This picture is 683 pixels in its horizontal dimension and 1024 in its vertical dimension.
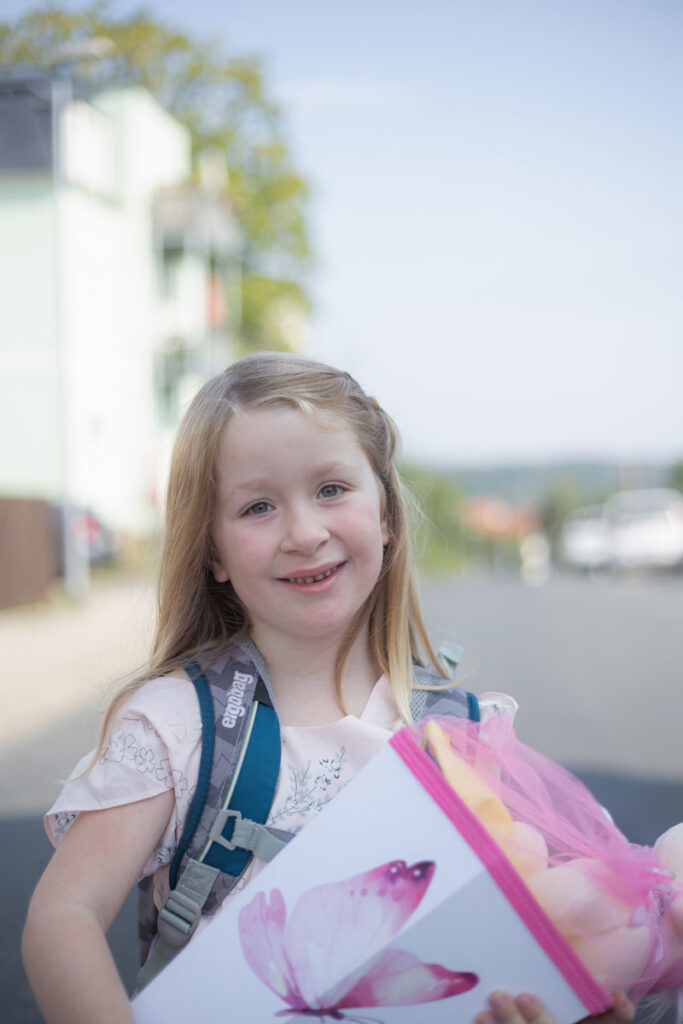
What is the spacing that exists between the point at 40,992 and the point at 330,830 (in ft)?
1.54

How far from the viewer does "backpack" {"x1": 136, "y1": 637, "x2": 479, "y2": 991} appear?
5.41ft

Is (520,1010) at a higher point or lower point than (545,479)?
higher

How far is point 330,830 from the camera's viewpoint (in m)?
1.49

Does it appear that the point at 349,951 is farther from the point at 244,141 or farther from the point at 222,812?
the point at 244,141

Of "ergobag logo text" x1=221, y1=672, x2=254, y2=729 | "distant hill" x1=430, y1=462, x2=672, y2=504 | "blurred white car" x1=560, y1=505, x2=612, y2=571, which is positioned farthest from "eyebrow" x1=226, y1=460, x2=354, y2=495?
"distant hill" x1=430, y1=462, x2=672, y2=504

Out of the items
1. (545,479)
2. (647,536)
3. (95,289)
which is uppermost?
(95,289)

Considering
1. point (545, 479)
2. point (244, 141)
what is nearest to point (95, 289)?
point (244, 141)

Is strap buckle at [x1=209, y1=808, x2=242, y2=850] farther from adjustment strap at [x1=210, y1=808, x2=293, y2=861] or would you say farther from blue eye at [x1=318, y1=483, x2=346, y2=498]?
blue eye at [x1=318, y1=483, x2=346, y2=498]

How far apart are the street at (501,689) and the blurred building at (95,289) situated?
529 centimetres

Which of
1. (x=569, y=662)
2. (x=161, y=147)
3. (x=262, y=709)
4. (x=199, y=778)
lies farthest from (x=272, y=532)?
(x=161, y=147)

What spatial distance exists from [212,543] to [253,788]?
0.47 meters

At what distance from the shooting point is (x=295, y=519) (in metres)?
1.76

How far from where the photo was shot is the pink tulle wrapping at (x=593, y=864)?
56.1 inches

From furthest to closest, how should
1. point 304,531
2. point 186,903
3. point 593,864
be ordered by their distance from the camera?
1. point 304,531
2. point 186,903
3. point 593,864
